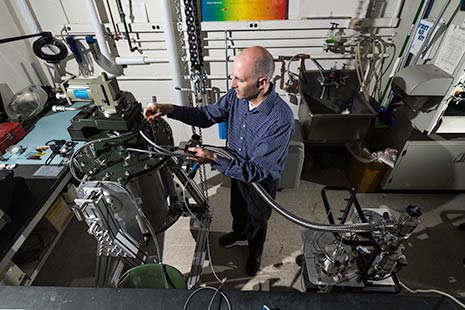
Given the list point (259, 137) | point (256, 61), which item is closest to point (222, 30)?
point (256, 61)

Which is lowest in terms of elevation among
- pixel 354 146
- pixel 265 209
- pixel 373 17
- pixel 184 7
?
pixel 354 146

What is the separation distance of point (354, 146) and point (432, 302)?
1754 millimetres

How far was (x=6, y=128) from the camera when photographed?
177 cm

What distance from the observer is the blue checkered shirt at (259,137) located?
1.22 m

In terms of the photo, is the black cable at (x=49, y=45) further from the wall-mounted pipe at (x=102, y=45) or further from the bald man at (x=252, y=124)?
the bald man at (x=252, y=124)

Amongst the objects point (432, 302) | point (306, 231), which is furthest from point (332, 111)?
point (432, 302)

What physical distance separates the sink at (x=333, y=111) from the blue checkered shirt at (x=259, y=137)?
83 centimetres

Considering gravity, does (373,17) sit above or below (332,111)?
above

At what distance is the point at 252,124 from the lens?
1.36m

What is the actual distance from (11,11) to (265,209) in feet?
8.56

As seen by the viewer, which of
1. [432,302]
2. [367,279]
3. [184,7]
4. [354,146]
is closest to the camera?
[432,302]

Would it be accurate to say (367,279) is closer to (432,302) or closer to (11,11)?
(432,302)

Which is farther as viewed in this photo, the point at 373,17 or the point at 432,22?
the point at 373,17

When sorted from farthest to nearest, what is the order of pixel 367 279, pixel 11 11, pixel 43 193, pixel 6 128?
pixel 11 11
pixel 6 128
pixel 43 193
pixel 367 279
